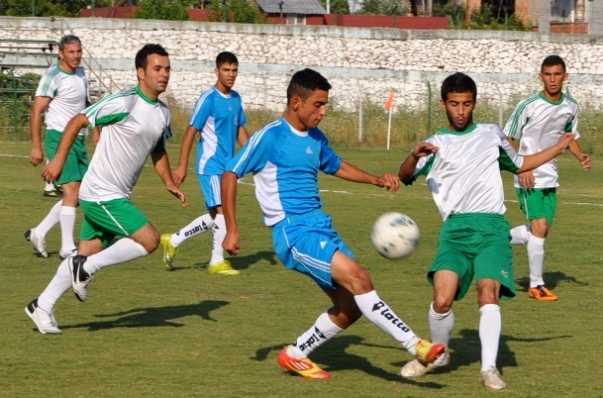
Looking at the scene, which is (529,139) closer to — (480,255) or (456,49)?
(480,255)

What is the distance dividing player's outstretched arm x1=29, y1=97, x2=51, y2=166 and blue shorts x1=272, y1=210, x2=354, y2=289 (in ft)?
16.8

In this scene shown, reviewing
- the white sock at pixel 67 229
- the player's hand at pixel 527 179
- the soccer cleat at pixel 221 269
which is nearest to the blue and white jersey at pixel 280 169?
the player's hand at pixel 527 179

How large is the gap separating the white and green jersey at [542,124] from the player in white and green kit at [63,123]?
4.76 m

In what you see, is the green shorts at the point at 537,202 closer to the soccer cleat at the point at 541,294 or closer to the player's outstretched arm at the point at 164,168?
the soccer cleat at the point at 541,294

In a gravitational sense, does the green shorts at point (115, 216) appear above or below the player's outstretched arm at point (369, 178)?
below

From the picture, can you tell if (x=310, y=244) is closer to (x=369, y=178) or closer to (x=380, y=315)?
(x=380, y=315)

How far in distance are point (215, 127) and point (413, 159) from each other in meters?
5.47

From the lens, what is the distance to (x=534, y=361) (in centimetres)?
912

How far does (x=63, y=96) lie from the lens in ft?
50.5

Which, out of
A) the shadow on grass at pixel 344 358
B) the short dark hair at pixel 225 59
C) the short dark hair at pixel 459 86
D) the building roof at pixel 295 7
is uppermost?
the building roof at pixel 295 7

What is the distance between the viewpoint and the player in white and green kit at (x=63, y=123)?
45.8 ft

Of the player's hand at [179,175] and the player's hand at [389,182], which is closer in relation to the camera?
the player's hand at [389,182]

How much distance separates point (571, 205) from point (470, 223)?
44.3ft

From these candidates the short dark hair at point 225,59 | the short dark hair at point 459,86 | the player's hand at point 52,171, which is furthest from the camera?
the short dark hair at point 225,59
